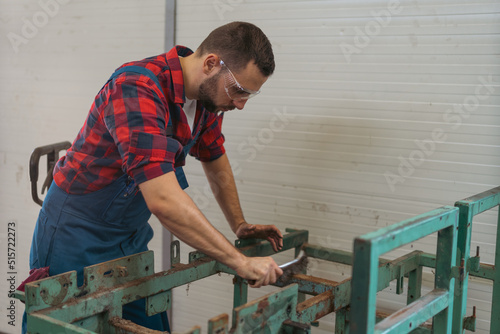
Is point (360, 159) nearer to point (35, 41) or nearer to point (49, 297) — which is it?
point (49, 297)

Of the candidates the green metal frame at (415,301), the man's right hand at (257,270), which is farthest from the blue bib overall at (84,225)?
the green metal frame at (415,301)

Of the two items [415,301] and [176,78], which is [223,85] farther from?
[415,301]

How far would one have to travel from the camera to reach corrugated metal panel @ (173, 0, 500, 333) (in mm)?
2355

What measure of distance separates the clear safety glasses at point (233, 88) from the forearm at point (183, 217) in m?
0.44

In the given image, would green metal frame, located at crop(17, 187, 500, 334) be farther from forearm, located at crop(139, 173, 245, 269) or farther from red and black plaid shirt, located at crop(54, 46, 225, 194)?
red and black plaid shirt, located at crop(54, 46, 225, 194)

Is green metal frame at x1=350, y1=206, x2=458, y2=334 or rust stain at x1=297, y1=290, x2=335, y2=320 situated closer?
green metal frame at x1=350, y1=206, x2=458, y2=334

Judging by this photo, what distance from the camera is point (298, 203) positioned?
2.79 m

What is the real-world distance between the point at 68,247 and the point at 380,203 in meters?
1.45

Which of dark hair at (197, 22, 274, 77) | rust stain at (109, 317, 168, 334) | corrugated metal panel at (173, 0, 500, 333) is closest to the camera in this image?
rust stain at (109, 317, 168, 334)

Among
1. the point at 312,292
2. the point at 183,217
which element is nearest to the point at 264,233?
the point at 312,292

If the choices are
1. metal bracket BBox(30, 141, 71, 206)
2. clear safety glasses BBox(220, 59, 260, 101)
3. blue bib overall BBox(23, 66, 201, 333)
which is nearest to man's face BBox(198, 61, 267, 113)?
clear safety glasses BBox(220, 59, 260, 101)

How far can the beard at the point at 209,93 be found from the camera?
1886 mm

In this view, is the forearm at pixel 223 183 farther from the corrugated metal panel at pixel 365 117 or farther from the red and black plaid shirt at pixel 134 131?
the corrugated metal panel at pixel 365 117

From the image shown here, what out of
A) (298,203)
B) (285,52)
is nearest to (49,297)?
(298,203)
